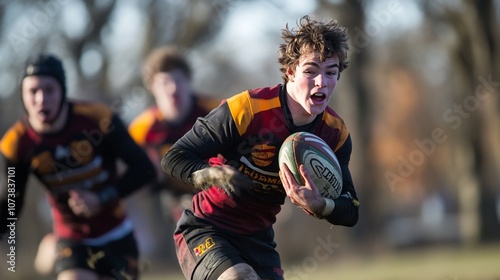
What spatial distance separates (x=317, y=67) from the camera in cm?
491

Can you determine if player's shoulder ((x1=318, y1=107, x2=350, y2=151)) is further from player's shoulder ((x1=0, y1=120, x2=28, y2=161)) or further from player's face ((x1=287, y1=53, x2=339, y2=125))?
player's shoulder ((x1=0, y1=120, x2=28, y2=161))

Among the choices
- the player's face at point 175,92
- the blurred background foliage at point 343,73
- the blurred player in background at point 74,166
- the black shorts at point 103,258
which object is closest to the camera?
the black shorts at point 103,258

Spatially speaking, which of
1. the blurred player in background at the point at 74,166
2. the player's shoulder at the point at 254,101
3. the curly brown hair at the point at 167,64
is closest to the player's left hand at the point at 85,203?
the blurred player in background at the point at 74,166

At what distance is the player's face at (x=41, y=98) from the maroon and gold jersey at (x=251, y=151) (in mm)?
2016

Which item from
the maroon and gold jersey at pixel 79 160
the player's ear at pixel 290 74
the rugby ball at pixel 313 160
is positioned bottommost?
the rugby ball at pixel 313 160

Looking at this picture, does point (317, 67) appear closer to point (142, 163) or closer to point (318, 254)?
point (142, 163)

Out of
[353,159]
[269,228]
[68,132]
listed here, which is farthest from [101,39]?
[269,228]

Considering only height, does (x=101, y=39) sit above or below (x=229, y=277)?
above

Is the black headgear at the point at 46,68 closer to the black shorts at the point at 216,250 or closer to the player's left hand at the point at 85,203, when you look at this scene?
the player's left hand at the point at 85,203

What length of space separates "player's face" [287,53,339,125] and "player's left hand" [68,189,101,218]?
2147 mm

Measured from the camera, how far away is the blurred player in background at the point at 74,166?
6.74 metres

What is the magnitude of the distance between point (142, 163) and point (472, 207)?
55.7ft

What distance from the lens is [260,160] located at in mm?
4988

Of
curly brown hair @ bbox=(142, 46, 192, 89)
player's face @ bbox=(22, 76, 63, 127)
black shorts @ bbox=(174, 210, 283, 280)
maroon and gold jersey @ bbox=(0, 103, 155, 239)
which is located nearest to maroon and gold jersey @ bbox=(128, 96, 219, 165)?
curly brown hair @ bbox=(142, 46, 192, 89)
